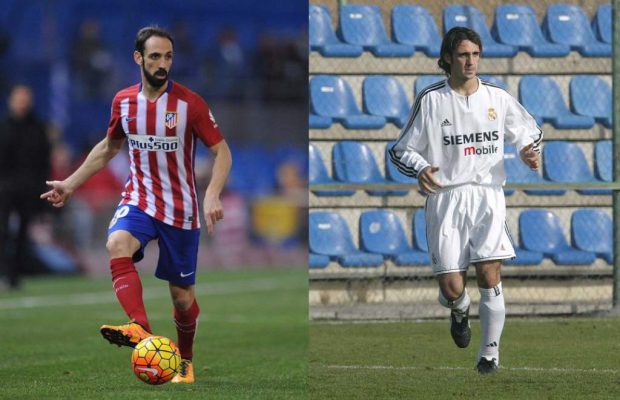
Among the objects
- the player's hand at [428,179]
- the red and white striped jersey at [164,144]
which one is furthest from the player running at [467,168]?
the red and white striped jersey at [164,144]

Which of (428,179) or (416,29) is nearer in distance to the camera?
(428,179)

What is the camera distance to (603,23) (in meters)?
11.2

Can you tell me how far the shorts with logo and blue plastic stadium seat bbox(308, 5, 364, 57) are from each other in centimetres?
478

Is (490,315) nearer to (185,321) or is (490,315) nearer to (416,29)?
(185,321)

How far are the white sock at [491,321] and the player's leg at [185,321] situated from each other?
147 centimetres

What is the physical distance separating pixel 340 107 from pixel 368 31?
2.40 feet

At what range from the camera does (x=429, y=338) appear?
8.56 m

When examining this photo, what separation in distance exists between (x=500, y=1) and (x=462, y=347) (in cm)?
489

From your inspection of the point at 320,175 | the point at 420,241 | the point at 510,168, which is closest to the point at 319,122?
the point at 320,175

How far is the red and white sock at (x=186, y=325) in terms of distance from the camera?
6746 mm

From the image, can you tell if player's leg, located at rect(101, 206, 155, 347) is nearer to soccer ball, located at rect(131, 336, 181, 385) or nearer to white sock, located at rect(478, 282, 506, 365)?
soccer ball, located at rect(131, 336, 181, 385)

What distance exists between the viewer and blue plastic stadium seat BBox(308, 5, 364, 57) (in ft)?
36.2

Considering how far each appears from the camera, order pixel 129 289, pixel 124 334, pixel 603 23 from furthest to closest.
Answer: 1. pixel 603 23
2. pixel 129 289
3. pixel 124 334

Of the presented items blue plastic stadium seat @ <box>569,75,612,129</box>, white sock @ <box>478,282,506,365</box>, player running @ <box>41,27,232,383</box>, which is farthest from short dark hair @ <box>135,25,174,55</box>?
blue plastic stadium seat @ <box>569,75,612,129</box>
